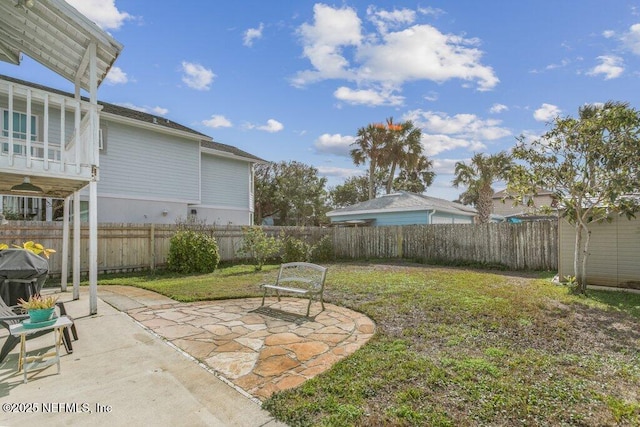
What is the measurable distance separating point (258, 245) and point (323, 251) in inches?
153

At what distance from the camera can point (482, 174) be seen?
2120 centimetres

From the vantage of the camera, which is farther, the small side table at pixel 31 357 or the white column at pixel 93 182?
the white column at pixel 93 182

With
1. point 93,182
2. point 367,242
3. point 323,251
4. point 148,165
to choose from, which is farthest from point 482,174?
point 93,182

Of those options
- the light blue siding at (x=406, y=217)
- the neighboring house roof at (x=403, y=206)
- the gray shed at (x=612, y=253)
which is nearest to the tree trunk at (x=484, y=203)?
the neighboring house roof at (x=403, y=206)

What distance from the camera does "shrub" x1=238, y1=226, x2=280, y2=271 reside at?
40.1 ft

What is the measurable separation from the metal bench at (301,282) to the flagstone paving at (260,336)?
13.6 inches

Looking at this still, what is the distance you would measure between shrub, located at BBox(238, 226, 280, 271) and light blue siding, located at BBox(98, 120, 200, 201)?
4.42 m

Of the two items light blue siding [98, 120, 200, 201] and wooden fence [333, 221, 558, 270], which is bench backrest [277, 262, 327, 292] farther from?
light blue siding [98, 120, 200, 201]

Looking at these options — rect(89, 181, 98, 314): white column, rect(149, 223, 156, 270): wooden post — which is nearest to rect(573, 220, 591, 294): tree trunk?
rect(89, 181, 98, 314): white column

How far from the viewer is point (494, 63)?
35.1ft

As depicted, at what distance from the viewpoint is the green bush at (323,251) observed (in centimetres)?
1487

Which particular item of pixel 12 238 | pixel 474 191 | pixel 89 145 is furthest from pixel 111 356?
pixel 474 191

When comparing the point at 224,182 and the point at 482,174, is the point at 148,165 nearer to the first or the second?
the point at 224,182

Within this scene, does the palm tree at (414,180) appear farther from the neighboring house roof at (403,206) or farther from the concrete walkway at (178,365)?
the concrete walkway at (178,365)
